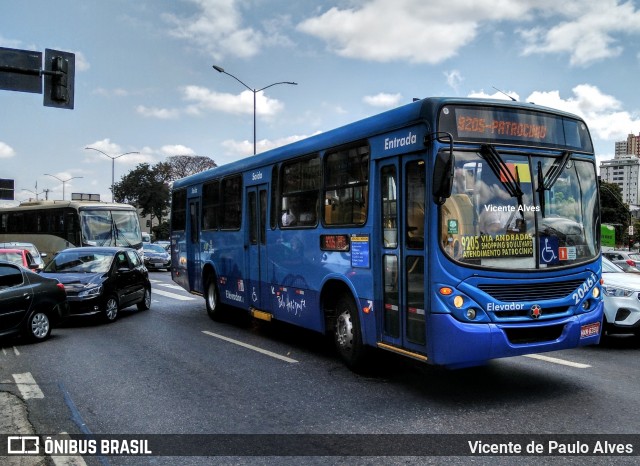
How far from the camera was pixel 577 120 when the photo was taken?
6898 millimetres

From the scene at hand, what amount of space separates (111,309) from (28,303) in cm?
278

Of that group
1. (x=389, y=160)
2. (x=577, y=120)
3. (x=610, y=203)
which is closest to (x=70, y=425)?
(x=389, y=160)

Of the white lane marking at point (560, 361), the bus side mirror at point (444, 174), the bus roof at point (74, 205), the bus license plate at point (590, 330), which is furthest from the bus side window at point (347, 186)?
the bus roof at point (74, 205)

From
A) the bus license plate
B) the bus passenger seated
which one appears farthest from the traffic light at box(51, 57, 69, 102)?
the bus license plate

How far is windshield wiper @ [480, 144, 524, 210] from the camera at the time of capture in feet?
20.1

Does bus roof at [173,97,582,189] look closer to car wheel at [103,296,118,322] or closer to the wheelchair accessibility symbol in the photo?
the wheelchair accessibility symbol

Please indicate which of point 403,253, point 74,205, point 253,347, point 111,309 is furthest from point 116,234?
point 403,253

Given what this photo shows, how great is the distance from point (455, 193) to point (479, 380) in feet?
8.21

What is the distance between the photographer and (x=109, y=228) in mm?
26562

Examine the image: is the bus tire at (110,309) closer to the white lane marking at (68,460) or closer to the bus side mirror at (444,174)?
the white lane marking at (68,460)

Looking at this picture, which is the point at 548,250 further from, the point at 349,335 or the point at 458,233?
the point at 349,335

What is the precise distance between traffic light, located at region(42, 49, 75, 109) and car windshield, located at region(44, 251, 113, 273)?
358 centimetres

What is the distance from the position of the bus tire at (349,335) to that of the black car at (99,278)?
645cm

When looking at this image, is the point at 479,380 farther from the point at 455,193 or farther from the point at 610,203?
the point at 610,203
